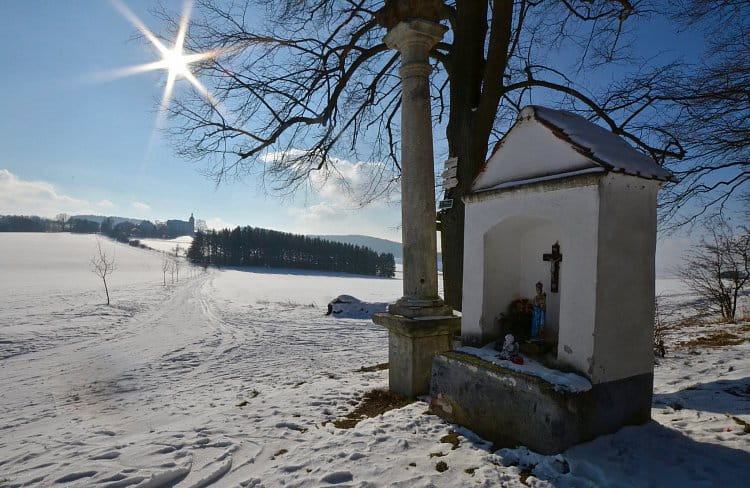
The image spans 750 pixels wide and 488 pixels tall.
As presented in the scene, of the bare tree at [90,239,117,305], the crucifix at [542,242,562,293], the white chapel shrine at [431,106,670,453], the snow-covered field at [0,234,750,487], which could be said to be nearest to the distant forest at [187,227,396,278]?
the bare tree at [90,239,117,305]

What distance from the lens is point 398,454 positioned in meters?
2.99

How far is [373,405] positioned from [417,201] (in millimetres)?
2604

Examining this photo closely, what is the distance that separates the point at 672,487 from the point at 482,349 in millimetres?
1686

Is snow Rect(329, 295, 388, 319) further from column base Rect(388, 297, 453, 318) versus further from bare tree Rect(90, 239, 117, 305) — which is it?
bare tree Rect(90, 239, 117, 305)

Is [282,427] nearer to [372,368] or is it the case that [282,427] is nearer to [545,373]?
[545,373]

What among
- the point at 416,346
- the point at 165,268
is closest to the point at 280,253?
the point at 165,268

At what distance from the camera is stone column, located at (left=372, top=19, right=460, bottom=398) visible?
488 centimetres

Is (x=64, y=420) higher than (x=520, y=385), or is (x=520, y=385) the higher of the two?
(x=520, y=385)

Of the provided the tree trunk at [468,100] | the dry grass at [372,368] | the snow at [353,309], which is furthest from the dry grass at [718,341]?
the snow at [353,309]

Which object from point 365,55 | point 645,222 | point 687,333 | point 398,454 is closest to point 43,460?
point 398,454

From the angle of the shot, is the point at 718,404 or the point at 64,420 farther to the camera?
the point at 64,420

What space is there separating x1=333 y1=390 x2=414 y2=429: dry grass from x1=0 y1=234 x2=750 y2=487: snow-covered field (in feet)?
0.54

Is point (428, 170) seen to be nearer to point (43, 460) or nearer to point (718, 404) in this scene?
point (718, 404)

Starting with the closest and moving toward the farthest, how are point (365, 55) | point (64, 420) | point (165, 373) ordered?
point (64, 420) → point (365, 55) → point (165, 373)
